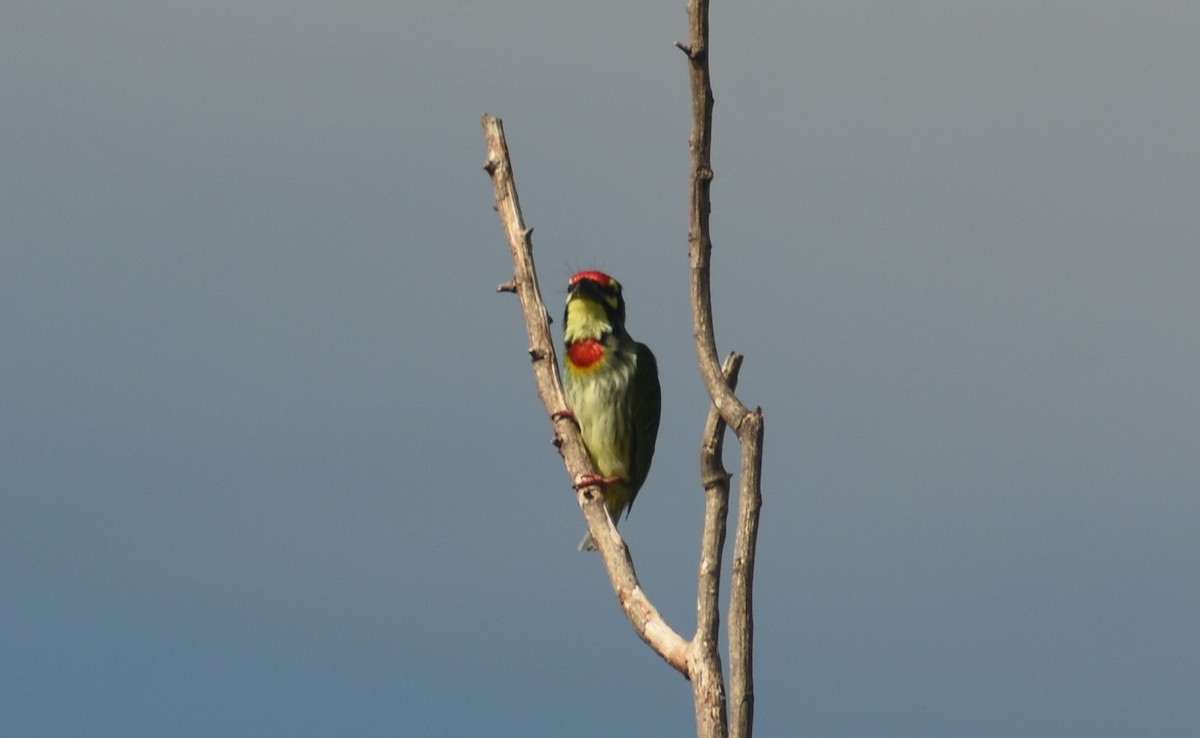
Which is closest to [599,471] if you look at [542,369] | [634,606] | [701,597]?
[542,369]

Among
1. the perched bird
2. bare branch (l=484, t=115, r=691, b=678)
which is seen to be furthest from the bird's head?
bare branch (l=484, t=115, r=691, b=678)

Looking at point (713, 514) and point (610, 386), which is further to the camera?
point (610, 386)

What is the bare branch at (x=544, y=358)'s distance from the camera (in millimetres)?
6023

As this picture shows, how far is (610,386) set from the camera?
7.91 meters

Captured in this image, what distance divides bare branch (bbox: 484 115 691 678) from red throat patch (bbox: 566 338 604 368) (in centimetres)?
129

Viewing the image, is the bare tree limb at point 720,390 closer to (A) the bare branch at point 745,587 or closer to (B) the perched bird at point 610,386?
(A) the bare branch at point 745,587

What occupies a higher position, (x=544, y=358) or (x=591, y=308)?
(x=591, y=308)

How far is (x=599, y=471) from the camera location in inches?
312

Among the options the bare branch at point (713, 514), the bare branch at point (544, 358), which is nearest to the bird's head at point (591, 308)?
the bare branch at point (544, 358)

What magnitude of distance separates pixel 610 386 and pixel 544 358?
1.40m

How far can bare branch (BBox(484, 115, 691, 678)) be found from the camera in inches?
237

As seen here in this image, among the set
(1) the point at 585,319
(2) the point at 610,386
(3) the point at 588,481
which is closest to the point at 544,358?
(3) the point at 588,481

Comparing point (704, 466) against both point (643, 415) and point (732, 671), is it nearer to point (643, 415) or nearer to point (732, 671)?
point (732, 671)

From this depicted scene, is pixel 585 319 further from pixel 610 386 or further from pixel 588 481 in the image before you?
pixel 588 481
